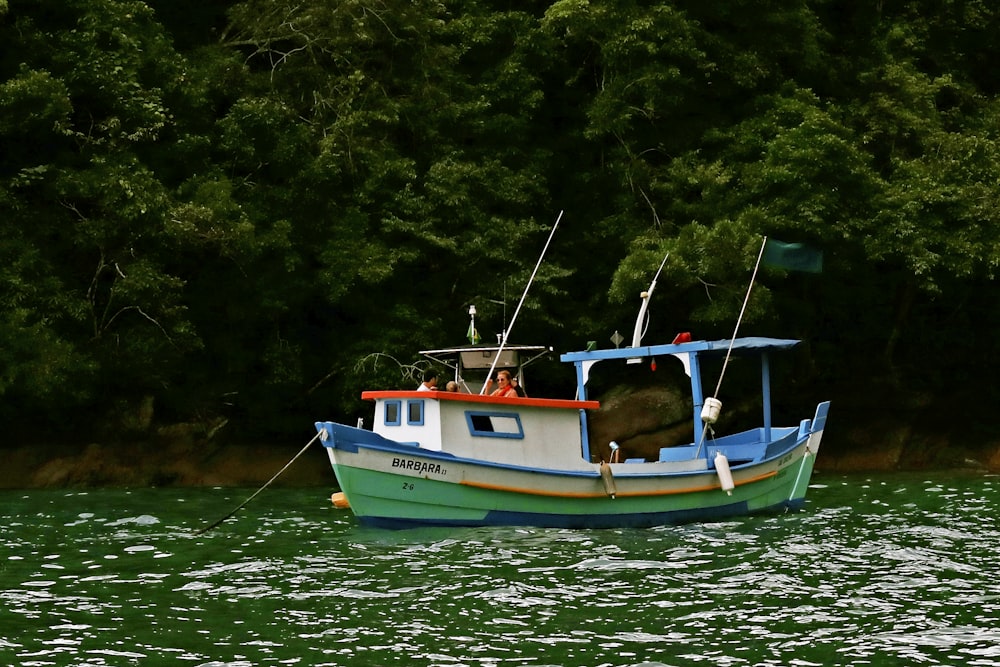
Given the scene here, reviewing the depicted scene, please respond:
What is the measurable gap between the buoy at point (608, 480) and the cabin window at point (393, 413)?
11.3 feet

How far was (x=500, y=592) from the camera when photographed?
1561 cm

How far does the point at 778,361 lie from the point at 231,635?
80.7ft

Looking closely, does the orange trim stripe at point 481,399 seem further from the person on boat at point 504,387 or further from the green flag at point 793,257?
the green flag at point 793,257

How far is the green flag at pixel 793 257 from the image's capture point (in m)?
28.3

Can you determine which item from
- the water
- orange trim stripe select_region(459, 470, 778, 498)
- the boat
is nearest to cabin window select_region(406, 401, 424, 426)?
the boat

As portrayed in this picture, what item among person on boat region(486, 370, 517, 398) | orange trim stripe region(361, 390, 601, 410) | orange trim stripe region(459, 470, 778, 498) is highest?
person on boat region(486, 370, 517, 398)

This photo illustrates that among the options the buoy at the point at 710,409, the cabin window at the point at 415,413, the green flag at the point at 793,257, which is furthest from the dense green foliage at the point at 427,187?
the buoy at the point at 710,409

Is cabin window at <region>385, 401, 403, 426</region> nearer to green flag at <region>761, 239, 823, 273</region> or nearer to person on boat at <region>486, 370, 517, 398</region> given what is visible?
person on boat at <region>486, 370, 517, 398</region>

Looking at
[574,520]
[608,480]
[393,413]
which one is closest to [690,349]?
[608,480]

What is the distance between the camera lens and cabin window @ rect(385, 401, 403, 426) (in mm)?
22270

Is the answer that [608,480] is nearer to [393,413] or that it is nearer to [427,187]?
[393,413]

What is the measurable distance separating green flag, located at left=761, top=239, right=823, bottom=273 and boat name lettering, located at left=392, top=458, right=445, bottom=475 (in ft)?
32.3

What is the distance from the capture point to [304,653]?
12.6 meters

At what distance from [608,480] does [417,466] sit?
3158 mm
